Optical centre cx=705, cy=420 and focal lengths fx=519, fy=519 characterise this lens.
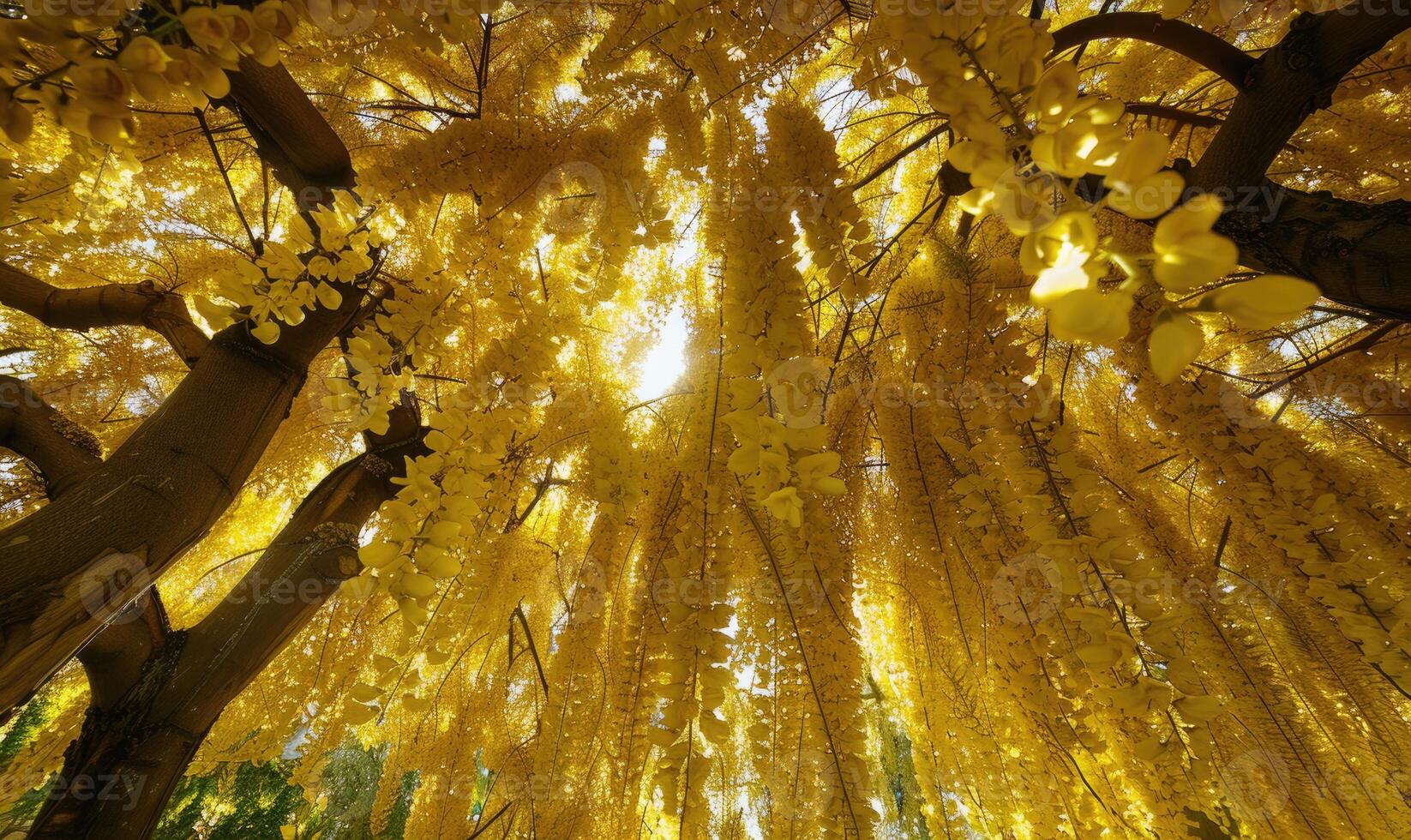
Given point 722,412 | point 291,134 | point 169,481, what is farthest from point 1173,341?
point 291,134

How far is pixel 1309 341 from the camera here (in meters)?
2.73

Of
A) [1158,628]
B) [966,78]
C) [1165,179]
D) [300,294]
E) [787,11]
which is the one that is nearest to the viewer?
[1165,179]

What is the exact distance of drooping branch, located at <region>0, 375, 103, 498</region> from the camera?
1.77 meters

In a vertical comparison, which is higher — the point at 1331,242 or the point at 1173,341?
the point at 1331,242

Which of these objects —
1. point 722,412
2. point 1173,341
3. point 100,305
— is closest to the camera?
point 1173,341

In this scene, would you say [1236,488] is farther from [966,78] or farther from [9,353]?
[9,353]

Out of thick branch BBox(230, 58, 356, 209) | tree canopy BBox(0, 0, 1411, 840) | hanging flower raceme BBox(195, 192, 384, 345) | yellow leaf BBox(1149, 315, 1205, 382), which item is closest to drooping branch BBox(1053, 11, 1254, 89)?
tree canopy BBox(0, 0, 1411, 840)

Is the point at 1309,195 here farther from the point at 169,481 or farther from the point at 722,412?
the point at 169,481

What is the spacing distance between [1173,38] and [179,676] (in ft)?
13.1

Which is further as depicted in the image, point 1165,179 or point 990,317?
point 990,317

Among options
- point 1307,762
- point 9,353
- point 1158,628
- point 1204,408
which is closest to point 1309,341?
point 1204,408

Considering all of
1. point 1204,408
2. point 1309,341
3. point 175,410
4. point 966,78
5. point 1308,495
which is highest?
point 1309,341

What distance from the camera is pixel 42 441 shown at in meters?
1.80

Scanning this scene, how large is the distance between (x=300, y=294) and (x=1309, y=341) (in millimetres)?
4439
